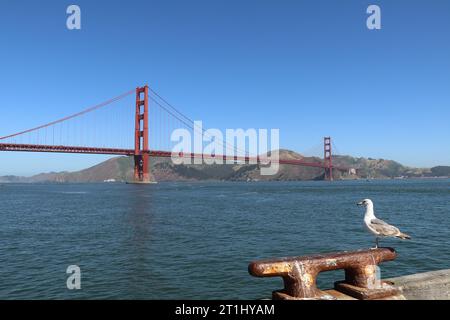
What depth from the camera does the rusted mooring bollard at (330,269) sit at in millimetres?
3359

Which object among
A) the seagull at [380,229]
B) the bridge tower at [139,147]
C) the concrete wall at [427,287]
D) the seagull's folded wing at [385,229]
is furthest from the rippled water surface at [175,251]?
the bridge tower at [139,147]

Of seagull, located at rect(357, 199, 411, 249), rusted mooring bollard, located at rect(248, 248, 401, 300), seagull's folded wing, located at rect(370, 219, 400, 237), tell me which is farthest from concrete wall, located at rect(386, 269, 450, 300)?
seagull's folded wing, located at rect(370, 219, 400, 237)

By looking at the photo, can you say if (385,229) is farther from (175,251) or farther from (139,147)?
(139,147)

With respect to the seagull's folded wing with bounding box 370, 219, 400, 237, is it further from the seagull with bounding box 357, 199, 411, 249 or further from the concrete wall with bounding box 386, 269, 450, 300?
the concrete wall with bounding box 386, 269, 450, 300

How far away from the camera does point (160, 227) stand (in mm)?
24609

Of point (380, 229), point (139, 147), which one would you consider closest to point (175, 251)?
point (380, 229)

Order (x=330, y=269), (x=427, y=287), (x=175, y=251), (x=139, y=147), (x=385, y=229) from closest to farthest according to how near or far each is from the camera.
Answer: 1. (x=330, y=269)
2. (x=427, y=287)
3. (x=385, y=229)
4. (x=175, y=251)
5. (x=139, y=147)

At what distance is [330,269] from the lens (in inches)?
136

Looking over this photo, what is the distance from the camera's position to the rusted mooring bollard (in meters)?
3.36

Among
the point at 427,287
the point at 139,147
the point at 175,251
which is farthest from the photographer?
the point at 139,147

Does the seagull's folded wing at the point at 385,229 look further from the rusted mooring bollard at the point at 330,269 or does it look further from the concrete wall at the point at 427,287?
the rusted mooring bollard at the point at 330,269

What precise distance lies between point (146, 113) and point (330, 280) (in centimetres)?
10307
